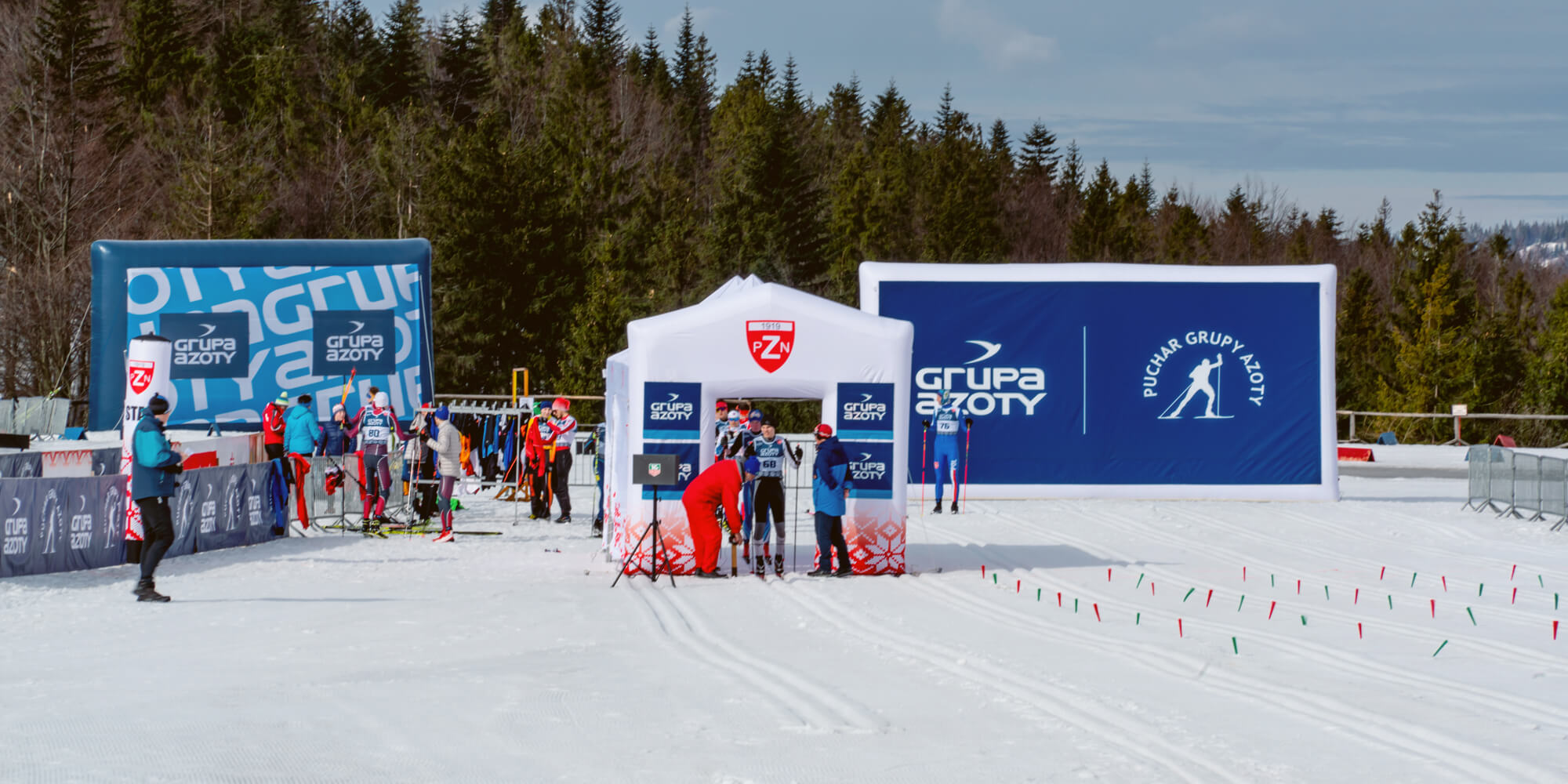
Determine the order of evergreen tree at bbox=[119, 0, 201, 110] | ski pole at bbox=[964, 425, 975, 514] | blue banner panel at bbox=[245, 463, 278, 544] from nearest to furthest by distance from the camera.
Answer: blue banner panel at bbox=[245, 463, 278, 544]
ski pole at bbox=[964, 425, 975, 514]
evergreen tree at bbox=[119, 0, 201, 110]

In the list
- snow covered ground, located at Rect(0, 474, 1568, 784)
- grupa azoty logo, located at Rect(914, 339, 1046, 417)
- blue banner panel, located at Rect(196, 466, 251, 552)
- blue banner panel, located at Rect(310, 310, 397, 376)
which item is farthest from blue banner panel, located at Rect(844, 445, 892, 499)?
blue banner panel, located at Rect(310, 310, 397, 376)

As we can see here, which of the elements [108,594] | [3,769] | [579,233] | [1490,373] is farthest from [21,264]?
[1490,373]

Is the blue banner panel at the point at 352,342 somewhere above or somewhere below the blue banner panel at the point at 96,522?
above

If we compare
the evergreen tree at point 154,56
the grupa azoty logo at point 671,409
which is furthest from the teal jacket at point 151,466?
the evergreen tree at point 154,56

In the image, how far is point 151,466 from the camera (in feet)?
39.5

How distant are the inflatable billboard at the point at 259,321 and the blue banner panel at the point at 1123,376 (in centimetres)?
975

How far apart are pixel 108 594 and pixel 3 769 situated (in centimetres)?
641

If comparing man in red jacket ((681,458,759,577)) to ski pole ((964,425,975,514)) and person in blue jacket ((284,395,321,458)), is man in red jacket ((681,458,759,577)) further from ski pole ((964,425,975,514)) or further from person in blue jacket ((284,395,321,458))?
ski pole ((964,425,975,514))

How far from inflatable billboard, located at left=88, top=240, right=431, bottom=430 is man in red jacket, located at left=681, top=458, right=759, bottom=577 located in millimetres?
13448

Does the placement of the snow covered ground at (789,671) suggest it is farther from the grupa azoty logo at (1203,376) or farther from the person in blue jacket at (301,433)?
the grupa azoty logo at (1203,376)

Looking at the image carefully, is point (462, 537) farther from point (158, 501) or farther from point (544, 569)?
point (158, 501)

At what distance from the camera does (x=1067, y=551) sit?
1612cm

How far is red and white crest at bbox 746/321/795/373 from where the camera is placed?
46.9 feet

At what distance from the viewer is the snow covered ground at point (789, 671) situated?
688 centimetres
